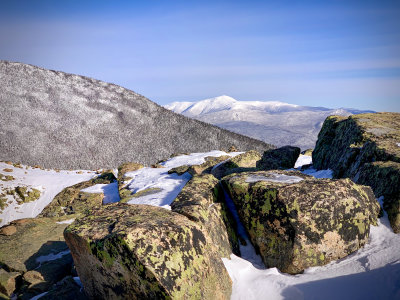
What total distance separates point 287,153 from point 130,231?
42.8 feet

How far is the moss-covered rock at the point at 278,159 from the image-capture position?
14384mm

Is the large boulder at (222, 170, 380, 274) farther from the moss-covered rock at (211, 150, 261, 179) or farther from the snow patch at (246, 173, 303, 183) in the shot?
the moss-covered rock at (211, 150, 261, 179)

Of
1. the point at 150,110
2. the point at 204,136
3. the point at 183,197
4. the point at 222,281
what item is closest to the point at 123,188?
the point at 183,197

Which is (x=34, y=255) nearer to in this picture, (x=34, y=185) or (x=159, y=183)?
(x=159, y=183)

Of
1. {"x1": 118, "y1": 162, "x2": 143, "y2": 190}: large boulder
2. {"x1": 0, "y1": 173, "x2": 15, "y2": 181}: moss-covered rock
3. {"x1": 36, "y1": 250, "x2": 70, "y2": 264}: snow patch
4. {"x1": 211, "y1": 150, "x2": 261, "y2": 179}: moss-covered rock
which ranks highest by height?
{"x1": 211, "y1": 150, "x2": 261, "y2": 179}: moss-covered rock

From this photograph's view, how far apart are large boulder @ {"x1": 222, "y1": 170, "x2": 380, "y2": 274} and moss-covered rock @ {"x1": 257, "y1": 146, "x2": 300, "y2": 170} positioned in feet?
25.4

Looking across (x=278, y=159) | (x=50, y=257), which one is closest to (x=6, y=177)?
(x=50, y=257)

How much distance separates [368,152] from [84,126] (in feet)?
125

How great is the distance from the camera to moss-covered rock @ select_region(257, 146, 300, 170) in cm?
1438

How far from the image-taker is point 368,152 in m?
8.87

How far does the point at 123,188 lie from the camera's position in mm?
14891

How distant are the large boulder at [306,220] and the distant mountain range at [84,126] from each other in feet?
98.3

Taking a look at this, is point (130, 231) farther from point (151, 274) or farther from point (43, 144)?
point (43, 144)

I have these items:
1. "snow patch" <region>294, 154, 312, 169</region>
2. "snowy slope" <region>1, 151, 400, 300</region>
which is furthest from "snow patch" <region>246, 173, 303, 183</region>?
"snow patch" <region>294, 154, 312, 169</region>
